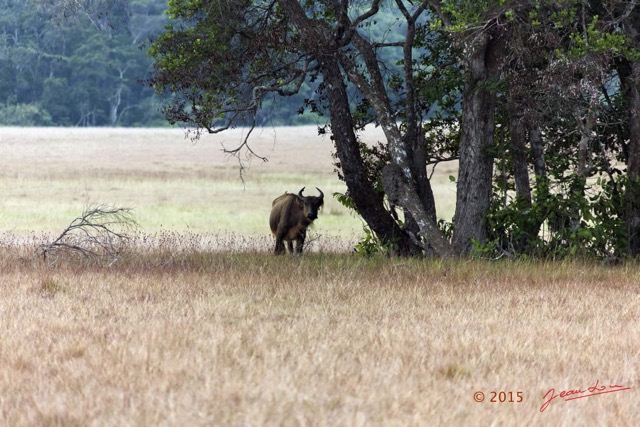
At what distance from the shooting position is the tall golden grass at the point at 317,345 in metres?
7.11

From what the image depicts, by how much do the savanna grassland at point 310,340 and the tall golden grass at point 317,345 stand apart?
0.02 meters

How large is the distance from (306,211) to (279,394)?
538 inches

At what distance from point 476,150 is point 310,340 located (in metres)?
8.94

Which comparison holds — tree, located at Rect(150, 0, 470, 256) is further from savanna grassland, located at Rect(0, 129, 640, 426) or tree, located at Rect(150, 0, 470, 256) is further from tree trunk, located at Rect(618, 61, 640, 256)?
tree trunk, located at Rect(618, 61, 640, 256)

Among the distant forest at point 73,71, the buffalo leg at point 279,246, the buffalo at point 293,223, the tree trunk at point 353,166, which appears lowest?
the buffalo leg at point 279,246

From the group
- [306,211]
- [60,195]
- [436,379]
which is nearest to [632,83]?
[306,211]

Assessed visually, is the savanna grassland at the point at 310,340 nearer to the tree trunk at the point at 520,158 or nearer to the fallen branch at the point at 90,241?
the fallen branch at the point at 90,241

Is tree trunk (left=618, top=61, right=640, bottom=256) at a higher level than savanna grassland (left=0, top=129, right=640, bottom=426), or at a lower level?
higher

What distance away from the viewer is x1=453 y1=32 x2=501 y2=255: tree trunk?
56.5 ft

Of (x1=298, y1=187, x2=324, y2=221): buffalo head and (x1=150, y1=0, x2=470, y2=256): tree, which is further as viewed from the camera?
(x1=298, y1=187, x2=324, y2=221): buffalo head
